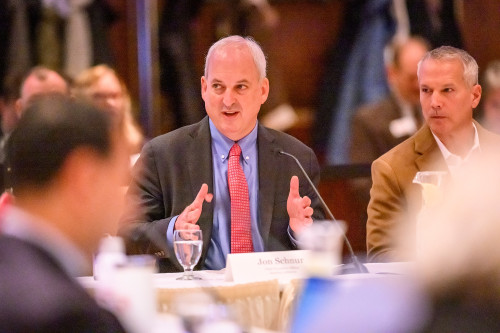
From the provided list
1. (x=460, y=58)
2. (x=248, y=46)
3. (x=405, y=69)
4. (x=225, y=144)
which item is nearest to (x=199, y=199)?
(x=225, y=144)

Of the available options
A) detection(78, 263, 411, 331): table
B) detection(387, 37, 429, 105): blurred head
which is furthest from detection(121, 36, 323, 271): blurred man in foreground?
detection(387, 37, 429, 105): blurred head

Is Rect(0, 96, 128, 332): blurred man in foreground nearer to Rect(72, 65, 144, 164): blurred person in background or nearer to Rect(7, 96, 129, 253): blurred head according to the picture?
Rect(7, 96, 129, 253): blurred head

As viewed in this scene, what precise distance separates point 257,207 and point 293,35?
3.65 meters

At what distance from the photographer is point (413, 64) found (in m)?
5.80

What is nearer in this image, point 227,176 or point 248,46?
point 227,176

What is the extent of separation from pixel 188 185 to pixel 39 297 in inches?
90.1

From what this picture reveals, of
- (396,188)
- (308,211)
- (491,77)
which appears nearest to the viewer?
(308,211)

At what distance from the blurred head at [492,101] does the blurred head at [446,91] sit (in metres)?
1.97

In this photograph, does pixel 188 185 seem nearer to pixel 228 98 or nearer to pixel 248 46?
pixel 228 98

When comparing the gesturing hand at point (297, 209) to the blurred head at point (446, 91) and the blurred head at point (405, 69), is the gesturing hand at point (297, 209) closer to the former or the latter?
the blurred head at point (446, 91)

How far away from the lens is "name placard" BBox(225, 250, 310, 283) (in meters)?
2.74

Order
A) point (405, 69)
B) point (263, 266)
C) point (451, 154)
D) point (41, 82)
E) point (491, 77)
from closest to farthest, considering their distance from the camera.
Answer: point (263, 266) < point (451, 154) < point (41, 82) < point (405, 69) < point (491, 77)

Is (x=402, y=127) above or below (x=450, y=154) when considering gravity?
above

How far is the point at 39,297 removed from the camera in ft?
4.39
